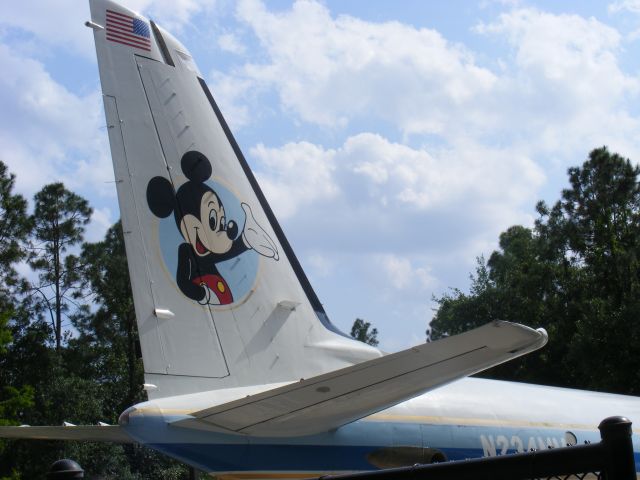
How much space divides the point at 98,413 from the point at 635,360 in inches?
905

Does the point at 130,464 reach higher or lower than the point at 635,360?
lower

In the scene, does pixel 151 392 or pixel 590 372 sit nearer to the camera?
pixel 151 392

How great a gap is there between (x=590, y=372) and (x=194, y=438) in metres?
25.6

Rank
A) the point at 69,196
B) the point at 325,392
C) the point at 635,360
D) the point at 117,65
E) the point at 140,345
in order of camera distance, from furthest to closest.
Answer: the point at 69,196 → the point at 635,360 → the point at 117,65 → the point at 140,345 → the point at 325,392

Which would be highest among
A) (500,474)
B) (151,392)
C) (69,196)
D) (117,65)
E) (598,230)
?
(69,196)

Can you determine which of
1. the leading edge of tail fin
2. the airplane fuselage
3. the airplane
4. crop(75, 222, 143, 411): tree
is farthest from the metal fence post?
crop(75, 222, 143, 411): tree

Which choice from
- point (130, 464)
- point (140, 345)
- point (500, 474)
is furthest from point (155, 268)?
point (130, 464)

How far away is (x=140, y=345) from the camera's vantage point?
7.90 metres

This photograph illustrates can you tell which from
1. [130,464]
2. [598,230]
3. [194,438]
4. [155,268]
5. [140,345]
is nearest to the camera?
[194,438]

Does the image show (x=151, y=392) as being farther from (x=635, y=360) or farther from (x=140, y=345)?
(x=635, y=360)

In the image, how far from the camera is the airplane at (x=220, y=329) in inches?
293

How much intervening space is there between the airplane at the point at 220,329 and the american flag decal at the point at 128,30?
2cm

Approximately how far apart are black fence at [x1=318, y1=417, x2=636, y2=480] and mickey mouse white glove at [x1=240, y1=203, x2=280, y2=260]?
6.49 metres

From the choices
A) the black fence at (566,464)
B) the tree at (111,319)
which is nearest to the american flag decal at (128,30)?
the black fence at (566,464)
